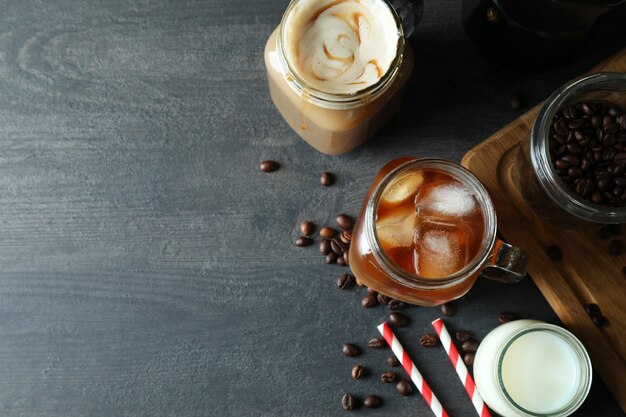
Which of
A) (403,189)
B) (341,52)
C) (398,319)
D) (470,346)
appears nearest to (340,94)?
(341,52)

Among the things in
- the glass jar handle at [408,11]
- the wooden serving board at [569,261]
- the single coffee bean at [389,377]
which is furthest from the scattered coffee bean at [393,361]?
the glass jar handle at [408,11]

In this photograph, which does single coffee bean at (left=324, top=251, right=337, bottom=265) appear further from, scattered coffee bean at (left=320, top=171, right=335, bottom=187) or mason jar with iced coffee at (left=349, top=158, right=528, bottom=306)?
mason jar with iced coffee at (left=349, top=158, right=528, bottom=306)

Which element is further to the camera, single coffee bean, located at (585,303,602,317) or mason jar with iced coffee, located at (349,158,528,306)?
single coffee bean, located at (585,303,602,317)

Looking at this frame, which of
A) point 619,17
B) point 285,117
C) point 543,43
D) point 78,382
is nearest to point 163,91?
point 285,117

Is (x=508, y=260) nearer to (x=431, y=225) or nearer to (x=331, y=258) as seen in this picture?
(x=431, y=225)

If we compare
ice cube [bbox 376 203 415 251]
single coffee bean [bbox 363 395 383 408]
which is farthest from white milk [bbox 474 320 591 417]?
ice cube [bbox 376 203 415 251]

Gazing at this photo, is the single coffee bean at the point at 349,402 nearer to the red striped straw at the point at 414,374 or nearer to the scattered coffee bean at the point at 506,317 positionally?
→ the red striped straw at the point at 414,374
